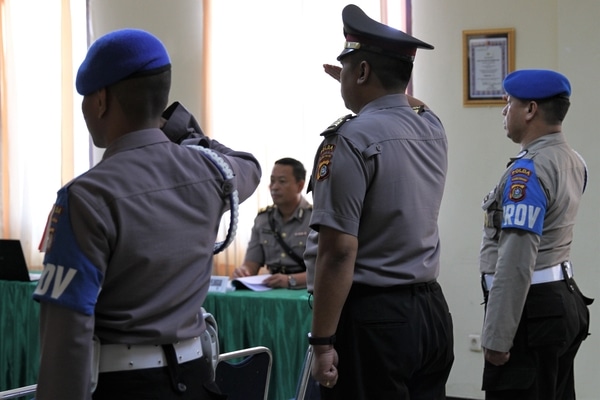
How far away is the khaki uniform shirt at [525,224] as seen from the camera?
2.28m

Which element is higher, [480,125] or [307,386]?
[480,125]

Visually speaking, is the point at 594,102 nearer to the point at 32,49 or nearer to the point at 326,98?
the point at 326,98

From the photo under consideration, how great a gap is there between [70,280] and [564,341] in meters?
1.62

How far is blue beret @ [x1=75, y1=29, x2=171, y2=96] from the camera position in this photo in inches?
53.4

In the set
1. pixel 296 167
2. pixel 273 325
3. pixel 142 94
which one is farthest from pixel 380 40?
pixel 296 167

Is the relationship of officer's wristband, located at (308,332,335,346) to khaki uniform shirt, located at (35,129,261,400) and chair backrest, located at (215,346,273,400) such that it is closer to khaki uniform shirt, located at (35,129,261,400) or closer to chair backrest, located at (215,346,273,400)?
khaki uniform shirt, located at (35,129,261,400)

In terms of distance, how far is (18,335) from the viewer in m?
4.23

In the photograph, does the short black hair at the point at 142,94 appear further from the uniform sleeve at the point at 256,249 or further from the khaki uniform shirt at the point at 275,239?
the uniform sleeve at the point at 256,249

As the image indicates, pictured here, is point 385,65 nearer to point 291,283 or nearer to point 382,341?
point 382,341

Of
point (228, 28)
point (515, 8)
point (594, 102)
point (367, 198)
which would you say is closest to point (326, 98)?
point (228, 28)

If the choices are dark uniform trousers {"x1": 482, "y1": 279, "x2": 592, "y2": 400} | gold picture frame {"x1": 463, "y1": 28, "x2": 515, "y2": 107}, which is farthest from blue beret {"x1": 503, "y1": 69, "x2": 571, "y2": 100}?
gold picture frame {"x1": 463, "y1": 28, "x2": 515, "y2": 107}

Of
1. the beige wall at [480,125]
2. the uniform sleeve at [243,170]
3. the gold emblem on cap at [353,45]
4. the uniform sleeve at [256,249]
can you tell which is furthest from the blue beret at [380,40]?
the uniform sleeve at [256,249]

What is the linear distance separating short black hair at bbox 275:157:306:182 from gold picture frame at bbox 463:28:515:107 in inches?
38.2

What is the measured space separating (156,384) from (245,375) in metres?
1.01
